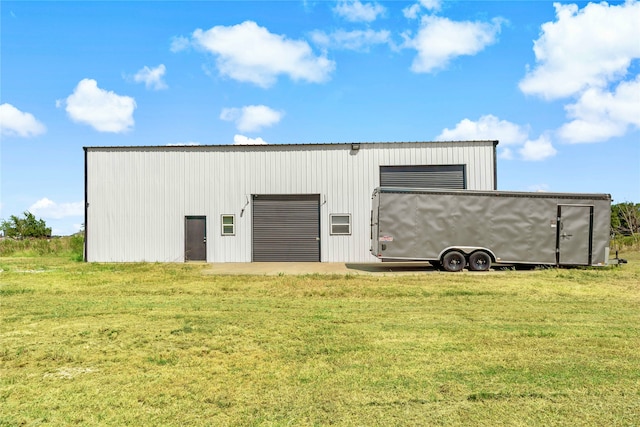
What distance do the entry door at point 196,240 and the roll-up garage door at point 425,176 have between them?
31.5 ft

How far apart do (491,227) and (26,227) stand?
57.8 m

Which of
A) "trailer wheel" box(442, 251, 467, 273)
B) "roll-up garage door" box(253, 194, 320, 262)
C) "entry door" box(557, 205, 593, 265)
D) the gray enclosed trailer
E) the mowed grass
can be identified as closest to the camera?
the mowed grass

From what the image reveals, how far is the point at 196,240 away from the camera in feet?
76.2

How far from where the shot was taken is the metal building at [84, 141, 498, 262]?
2264cm

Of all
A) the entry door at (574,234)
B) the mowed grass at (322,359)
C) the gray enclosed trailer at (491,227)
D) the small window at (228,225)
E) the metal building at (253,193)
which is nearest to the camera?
the mowed grass at (322,359)

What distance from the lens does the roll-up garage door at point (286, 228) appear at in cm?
2281

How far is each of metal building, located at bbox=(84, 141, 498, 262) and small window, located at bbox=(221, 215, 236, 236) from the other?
0.05 m

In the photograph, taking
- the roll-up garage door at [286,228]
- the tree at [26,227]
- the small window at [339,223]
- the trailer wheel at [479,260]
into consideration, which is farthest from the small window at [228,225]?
the tree at [26,227]

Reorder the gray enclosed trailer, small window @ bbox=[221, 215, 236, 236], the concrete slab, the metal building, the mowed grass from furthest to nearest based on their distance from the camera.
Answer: small window @ bbox=[221, 215, 236, 236], the metal building, the gray enclosed trailer, the concrete slab, the mowed grass

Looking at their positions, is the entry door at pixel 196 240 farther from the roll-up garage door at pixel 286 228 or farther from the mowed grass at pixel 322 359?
the mowed grass at pixel 322 359

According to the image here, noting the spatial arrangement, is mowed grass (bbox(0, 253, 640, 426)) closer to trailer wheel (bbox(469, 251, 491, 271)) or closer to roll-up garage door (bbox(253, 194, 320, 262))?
trailer wheel (bbox(469, 251, 491, 271))

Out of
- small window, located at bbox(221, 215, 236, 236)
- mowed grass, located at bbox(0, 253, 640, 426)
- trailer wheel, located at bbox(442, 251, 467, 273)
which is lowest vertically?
mowed grass, located at bbox(0, 253, 640, 426)

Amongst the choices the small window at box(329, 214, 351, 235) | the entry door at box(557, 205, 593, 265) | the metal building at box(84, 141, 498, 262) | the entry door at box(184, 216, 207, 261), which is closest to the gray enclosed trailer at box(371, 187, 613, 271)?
the entry door at box(557, 205, 593, 265)

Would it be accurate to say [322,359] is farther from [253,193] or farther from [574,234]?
[253,193]
